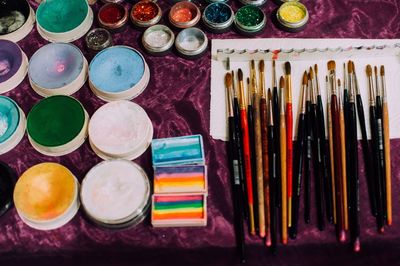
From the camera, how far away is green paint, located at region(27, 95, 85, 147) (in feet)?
3.34

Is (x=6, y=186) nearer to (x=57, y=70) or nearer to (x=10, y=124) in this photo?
(x=10, y=124)

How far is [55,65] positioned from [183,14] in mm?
346

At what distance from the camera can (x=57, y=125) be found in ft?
3.40

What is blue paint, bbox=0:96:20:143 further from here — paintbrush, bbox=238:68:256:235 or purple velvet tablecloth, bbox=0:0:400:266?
paintbrush, bbox=238:68:256:235

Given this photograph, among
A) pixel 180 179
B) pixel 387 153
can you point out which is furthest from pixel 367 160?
pixel 180 179

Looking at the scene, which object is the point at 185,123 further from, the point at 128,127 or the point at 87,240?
the point at 87,240

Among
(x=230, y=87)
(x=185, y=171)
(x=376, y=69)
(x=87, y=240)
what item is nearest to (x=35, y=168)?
(x=87, y=240)

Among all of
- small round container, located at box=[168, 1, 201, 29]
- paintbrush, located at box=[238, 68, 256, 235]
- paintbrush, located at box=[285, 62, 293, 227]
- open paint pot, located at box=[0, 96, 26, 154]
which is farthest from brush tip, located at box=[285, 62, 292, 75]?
open paint pot, located at box=[0, 96, 26, 154]

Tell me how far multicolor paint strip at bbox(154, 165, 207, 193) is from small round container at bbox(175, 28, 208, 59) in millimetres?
298

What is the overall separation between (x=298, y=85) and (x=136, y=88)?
1.23ft

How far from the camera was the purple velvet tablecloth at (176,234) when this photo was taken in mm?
902

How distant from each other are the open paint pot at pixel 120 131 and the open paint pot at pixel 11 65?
0.79 feet

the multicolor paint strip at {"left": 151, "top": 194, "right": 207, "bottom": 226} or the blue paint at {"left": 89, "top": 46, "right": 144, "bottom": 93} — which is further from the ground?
the blue paint at {"left": 89, "top": 46, "right": 144, "bottom": 93}

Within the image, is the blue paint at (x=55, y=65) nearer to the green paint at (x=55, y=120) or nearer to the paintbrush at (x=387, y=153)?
the green paint at (x=55, y=120)
